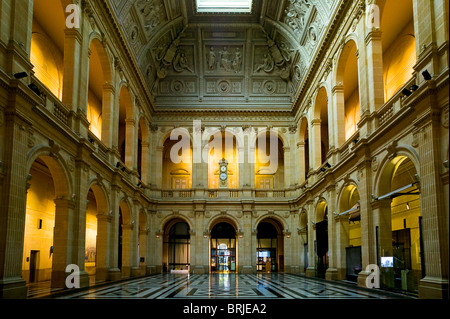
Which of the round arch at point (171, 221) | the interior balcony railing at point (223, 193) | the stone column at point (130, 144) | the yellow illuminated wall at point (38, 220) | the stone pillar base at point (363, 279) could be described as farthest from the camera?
the interior balcony railing at point (223, 193)

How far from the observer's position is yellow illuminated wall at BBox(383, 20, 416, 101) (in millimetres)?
19375

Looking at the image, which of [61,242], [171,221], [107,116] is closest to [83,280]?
[61,242]

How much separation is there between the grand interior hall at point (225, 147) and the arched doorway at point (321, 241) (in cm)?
13

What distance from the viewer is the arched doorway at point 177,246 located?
34.6m

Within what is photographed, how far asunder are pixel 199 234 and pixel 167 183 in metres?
6.06

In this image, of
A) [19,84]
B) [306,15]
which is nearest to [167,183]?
[306,15]

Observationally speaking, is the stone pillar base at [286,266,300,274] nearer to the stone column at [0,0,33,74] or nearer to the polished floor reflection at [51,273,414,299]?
the polished floor reflection at [51,273,414,299]

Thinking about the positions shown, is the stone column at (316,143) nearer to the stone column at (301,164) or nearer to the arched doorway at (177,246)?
the stone column at (301,164)

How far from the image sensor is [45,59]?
817 inches

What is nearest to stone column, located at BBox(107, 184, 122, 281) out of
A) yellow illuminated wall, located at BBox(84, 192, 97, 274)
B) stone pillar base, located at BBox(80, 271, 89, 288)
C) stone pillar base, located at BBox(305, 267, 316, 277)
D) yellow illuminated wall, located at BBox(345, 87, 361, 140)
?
stone pillar base, located at BBox(80, 271, 89, 288)

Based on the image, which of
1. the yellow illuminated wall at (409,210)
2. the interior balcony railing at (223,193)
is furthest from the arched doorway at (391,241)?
the interior balcony railing at (223,193)

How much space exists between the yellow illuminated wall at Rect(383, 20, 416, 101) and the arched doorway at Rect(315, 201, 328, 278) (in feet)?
23.7

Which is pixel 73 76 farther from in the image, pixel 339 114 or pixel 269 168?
pixel 269 168
